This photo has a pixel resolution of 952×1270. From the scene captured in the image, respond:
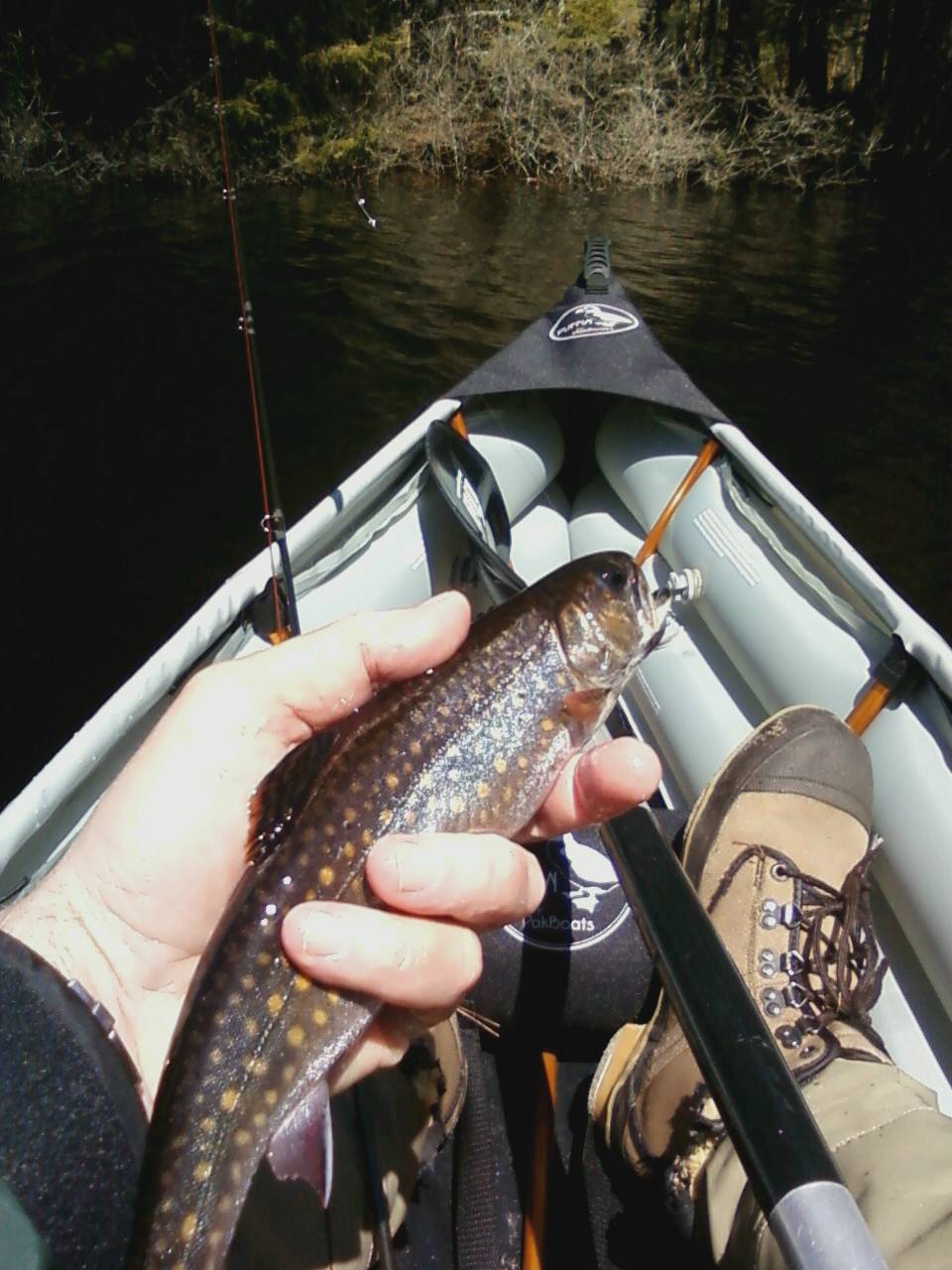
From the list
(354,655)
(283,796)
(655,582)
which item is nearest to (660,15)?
(655,582)

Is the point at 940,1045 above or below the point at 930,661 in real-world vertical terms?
below

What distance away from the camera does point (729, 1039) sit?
5.78 ft

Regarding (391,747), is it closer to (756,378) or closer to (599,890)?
(599,890)

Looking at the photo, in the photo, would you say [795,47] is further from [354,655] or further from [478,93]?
[354,655]

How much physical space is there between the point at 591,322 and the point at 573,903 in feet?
12.7

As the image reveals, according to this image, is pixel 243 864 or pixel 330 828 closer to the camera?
pixel 330 828

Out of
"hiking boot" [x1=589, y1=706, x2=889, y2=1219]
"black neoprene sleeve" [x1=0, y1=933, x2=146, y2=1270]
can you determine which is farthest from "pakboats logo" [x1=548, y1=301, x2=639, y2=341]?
"black neoprene sleeve" [x1=0, y1=933, x2=146, y2=1270]

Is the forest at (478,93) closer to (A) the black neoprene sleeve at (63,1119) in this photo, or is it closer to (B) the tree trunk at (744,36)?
(B) the tree trunk at (744,36)

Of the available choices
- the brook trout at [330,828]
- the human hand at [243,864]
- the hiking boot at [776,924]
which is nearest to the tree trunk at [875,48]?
the hiking boot at [776,924]

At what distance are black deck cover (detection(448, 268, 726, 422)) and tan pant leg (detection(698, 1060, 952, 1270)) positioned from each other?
374cm

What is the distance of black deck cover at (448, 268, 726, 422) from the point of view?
5.28m

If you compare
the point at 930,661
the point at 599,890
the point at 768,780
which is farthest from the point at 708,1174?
the point at 930,661

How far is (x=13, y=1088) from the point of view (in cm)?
151

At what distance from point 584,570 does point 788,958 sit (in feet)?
4.69
